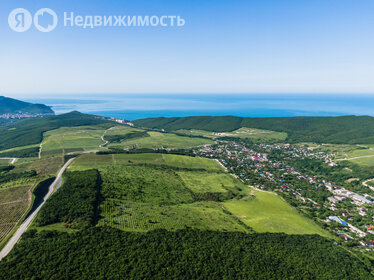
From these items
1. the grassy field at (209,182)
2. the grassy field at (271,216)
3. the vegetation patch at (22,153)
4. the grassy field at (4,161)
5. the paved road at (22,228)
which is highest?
the paved road at (22,228)

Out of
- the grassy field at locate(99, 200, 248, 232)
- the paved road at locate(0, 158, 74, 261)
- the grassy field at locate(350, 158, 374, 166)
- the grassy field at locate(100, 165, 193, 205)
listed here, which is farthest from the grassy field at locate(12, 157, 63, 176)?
the grassy field at locate(350, 158, 374, 166)

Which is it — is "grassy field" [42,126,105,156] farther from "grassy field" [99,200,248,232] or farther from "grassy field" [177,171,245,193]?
"grassy field" [99,200,248,232]

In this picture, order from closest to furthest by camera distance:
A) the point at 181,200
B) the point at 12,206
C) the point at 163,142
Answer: the point at 12,206 → the point at 181,200 → the point at 163,142

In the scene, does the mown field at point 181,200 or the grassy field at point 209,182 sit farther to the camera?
the grassy field at point 209,182

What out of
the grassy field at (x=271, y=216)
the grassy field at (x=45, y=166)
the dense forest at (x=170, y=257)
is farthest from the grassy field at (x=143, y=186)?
the dense forest at (x=170, y=257)

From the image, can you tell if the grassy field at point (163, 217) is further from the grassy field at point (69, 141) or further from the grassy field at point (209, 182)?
the grassy field at point (69, 141)

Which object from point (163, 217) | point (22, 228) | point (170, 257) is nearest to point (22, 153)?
point (22, 228)

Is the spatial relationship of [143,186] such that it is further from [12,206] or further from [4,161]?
[4,161]
